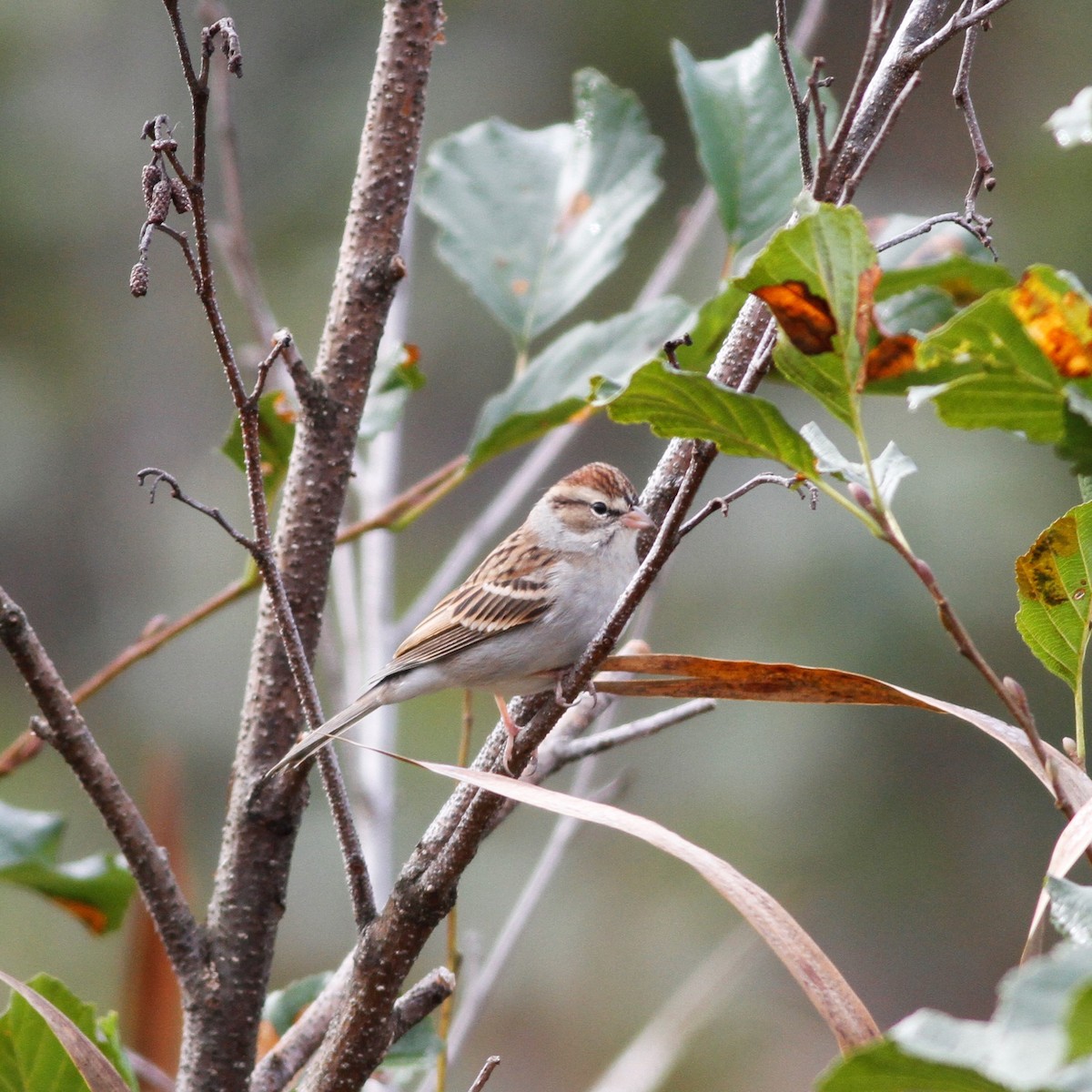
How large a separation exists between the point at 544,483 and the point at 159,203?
3790 mm

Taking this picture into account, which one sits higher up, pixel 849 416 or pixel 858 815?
pixel 849 416

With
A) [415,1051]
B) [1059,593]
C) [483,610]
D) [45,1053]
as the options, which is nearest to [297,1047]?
[415,1051]

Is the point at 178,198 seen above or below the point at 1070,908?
above

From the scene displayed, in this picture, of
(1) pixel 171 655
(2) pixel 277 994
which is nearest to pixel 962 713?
(2) pixel 277 994

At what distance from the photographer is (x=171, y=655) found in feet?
17.6

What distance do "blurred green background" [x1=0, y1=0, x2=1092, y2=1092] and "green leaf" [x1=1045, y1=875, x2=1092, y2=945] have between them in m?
3.47

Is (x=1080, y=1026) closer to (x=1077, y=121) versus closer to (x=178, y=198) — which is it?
(x=1077, y=121)

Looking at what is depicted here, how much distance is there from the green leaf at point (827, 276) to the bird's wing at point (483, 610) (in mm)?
1413

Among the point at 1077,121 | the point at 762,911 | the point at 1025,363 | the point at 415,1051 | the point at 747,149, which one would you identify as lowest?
the point at 415,1051

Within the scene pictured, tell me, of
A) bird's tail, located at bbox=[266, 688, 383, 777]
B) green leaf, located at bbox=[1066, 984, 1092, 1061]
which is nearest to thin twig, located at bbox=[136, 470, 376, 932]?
bird's tail, located at bbox=[266, 688, 383, 777]

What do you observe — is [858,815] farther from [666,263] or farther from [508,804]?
[508,804]

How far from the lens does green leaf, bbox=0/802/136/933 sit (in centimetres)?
148

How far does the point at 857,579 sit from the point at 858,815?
105 centimetres

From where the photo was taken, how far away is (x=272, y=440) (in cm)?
161
